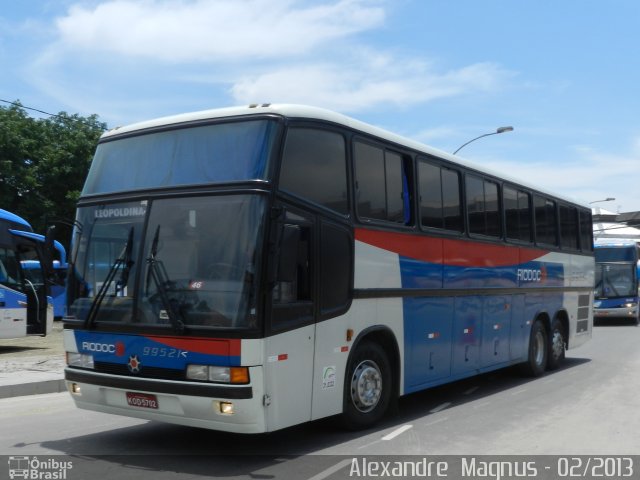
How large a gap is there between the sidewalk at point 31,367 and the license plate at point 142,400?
16.4ft

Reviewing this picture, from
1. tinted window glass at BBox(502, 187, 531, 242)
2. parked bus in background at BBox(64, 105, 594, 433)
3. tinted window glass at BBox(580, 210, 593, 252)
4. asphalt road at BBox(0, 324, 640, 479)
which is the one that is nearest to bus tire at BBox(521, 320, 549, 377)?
tinted window glass at BBox(502, 187, 531, 242)

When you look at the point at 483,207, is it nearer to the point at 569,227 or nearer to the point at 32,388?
the point at 569,227

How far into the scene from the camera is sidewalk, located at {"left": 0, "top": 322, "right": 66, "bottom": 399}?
11.3 metres

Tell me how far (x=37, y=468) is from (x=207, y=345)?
6.21 ft

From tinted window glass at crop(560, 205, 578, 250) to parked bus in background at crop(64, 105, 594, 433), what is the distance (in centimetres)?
617

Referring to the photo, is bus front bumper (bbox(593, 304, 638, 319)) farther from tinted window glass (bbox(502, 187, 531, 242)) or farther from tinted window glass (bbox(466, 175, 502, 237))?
tinted window glass (bbox(466, 175, 502, 237))

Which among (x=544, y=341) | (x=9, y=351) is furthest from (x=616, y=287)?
(x=9, y=351)

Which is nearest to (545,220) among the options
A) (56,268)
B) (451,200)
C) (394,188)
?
(451,200)

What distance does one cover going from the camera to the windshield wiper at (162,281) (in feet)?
21.3

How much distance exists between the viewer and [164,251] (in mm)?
6754

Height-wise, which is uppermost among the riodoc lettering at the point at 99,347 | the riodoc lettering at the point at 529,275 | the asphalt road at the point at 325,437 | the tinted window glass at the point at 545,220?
the tinted window glass at the point at 545,220

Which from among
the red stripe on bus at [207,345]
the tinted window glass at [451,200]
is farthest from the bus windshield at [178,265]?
the tinted window glass at [451,200]

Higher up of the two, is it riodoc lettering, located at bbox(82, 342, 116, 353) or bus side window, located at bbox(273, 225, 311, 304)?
bus side window, located at bbox(273, 225, 311, 304)

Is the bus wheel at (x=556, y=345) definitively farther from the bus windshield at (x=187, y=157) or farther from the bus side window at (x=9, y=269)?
the bus side window at (x=9, y=269)
